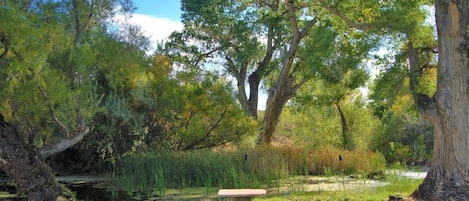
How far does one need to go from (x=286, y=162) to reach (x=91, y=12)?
536cm

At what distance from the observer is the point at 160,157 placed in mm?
11883

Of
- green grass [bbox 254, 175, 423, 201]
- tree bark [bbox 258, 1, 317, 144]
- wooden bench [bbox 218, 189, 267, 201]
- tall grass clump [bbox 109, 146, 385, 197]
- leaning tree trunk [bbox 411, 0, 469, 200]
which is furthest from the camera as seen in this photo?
tree bark [bbox 258, 1, 317, 144]

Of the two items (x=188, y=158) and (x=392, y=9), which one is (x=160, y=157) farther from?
(x=392, y=9)

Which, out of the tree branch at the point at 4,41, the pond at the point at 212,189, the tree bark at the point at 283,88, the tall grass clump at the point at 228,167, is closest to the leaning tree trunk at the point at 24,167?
the tree branch at the point at 4,41

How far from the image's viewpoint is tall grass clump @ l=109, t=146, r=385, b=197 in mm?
10723

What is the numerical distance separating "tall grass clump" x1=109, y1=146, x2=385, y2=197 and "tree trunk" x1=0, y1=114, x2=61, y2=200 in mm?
2258

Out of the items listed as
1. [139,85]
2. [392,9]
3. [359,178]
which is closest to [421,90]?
[392,9]

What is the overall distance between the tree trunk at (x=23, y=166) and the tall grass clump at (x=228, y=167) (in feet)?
7.41

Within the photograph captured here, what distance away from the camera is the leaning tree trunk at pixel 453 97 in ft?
26.1

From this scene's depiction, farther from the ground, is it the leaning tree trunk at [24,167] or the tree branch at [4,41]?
the tree branch at [4,41]

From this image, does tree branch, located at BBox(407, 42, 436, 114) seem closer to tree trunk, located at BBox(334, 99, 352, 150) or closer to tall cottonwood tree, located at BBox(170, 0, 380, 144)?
tall cottonwood tree, located at BBox(170, 0, 380, 144)

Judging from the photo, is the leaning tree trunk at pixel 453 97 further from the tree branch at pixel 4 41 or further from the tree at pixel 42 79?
the tree branch at pixel 4 41

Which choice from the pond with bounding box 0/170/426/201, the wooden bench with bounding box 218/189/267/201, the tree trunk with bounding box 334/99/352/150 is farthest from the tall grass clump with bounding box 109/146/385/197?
the tree trunk with bounding box 334/99/352/150

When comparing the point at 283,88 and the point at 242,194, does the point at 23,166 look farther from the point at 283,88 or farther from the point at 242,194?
the point at 283,88
